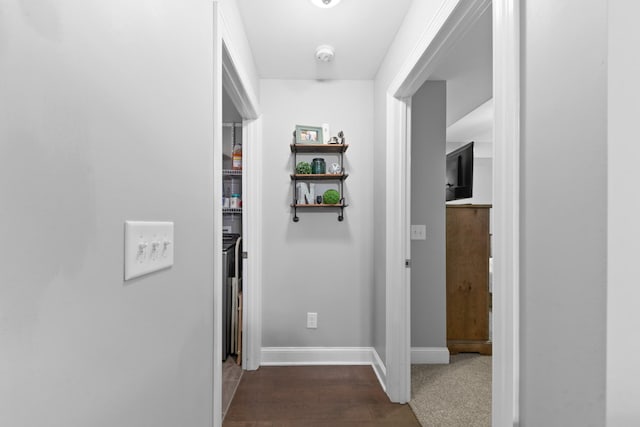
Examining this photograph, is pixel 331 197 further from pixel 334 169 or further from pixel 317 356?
pixel 317 356

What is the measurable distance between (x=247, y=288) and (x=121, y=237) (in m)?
1.91

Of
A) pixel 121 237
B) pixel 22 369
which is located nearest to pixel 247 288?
pixel 121 237

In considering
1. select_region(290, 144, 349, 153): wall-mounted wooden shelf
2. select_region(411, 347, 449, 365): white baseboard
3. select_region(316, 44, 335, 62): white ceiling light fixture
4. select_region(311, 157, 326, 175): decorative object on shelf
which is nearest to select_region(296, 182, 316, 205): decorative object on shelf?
select_region(311, 157, 326, 175): decorative object on shelf

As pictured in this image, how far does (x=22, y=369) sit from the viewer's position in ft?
1.51

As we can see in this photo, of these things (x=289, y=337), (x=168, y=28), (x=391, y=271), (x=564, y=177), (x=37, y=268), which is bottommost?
(x=289, y=337)

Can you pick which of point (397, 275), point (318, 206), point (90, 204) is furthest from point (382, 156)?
point (90, 204)

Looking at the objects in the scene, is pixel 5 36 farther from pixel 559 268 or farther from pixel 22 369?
pixel 559 268

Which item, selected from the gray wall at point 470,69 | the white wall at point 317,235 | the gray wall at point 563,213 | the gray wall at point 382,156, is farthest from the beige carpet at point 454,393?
the gray wall at point 470,69

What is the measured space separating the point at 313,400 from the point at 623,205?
1.98 m

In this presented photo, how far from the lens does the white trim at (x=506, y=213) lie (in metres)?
0.92

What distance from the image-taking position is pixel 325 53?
2262 mm

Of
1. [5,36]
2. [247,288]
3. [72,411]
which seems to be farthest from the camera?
[247,288]

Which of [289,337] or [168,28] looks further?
[289,337]

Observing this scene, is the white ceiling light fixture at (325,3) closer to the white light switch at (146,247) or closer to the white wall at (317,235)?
the white wall at (317,235)
